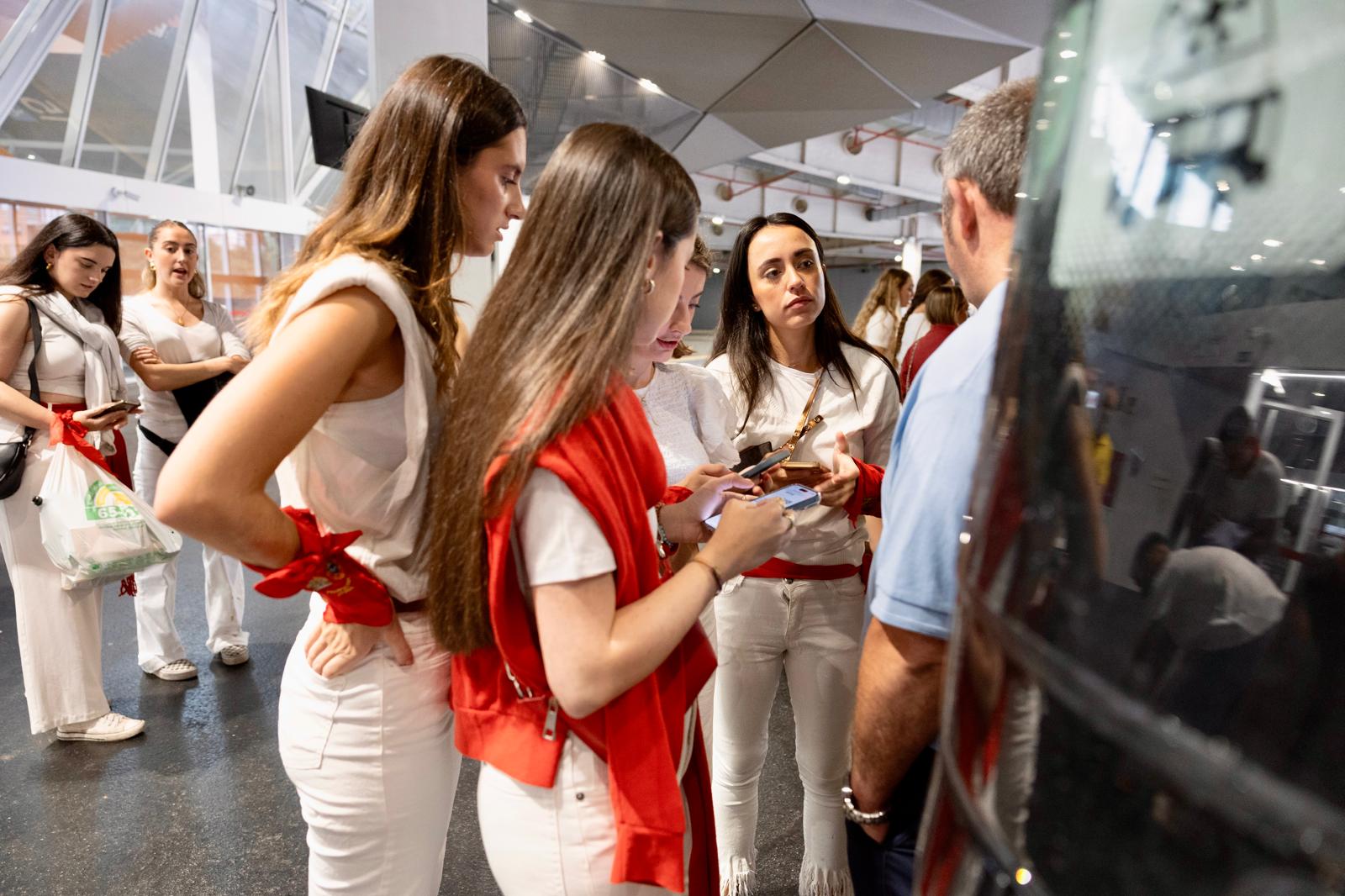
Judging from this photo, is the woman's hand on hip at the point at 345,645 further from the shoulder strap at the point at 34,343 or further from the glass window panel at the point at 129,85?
the glass window panel at the point at 129,85

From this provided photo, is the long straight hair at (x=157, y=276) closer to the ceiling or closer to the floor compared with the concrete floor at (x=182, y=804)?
closer to the ceiling

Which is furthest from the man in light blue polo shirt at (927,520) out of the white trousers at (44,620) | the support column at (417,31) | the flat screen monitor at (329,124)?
the flat screen monitor at (329,124)

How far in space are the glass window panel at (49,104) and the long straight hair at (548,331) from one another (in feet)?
Answer: 23.6

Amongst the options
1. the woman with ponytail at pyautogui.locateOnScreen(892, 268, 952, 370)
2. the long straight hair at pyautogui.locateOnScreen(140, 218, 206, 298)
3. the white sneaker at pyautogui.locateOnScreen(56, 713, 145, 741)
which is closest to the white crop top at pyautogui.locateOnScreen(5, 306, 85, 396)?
the long straight hair at pyautogui.locateOnScreen(140, 218, 206, 298)

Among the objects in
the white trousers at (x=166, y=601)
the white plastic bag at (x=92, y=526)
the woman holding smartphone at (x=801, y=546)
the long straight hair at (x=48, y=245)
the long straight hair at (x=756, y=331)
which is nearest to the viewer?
the woman holding smartphone at (x=801, y=546)

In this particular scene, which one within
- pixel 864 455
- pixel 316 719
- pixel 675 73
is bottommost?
pixel 316 719

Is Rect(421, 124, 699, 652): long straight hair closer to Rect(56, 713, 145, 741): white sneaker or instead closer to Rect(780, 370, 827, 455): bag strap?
Rect(780, 370, 827, 455): bag strap

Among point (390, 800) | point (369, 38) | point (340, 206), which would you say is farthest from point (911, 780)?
point (369, 38)

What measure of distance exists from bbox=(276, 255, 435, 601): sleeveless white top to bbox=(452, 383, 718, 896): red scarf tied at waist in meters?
0.18

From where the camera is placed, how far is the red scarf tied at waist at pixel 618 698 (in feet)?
2.89

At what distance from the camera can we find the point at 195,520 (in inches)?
36.0

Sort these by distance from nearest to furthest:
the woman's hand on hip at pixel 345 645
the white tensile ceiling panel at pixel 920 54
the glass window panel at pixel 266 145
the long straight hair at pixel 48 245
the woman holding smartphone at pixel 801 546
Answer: the woman's hand on hip at pixel 345 645 < the woman holding smartphone at pixel 801 546 < the long straight hair at pixel 48 245 < the white tensile ceiling panel at pixel 920 54 < the glass window panel at pixel 266 145

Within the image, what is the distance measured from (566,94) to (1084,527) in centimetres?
648

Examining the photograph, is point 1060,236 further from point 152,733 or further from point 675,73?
point 675,73
